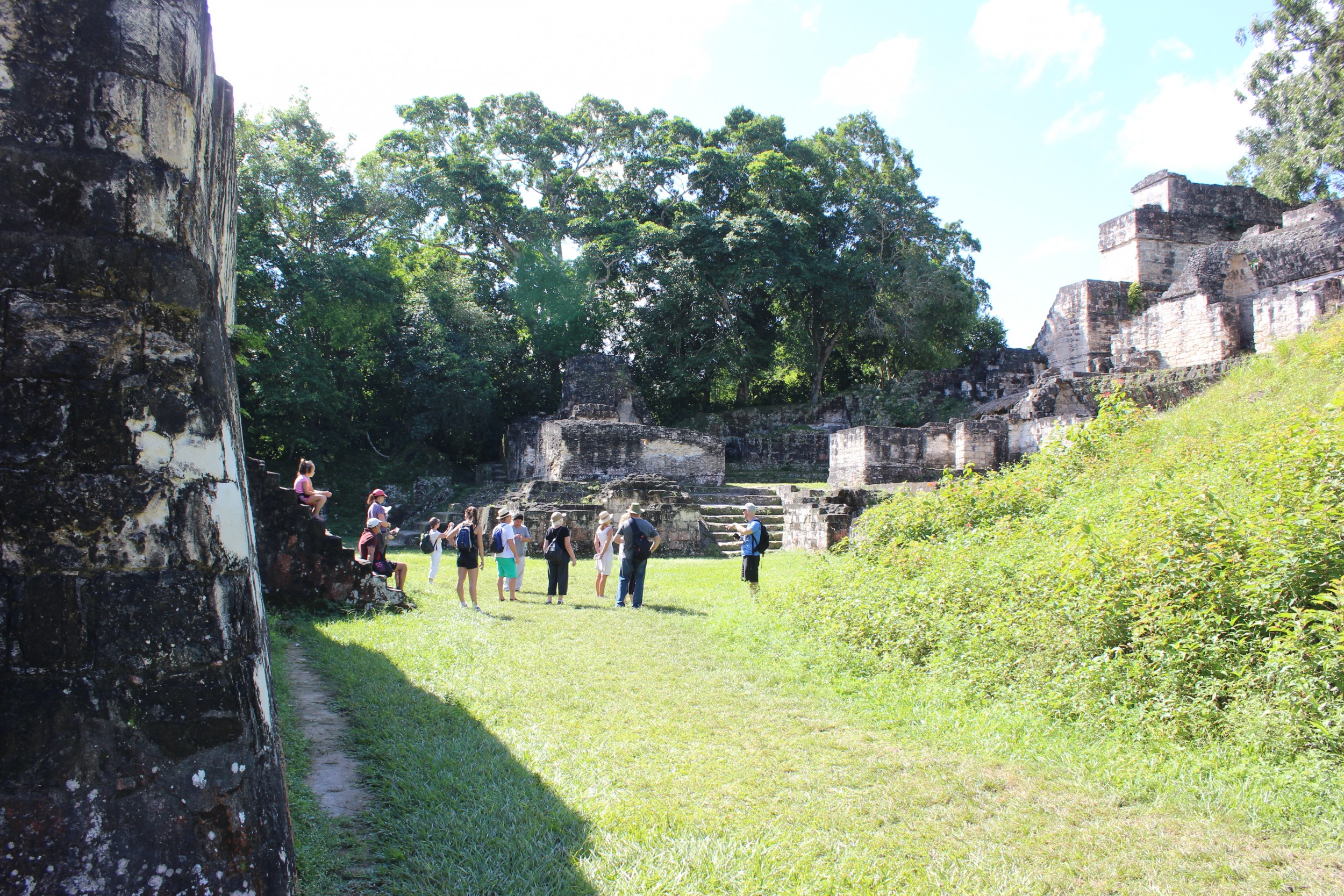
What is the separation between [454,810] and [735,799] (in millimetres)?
1137

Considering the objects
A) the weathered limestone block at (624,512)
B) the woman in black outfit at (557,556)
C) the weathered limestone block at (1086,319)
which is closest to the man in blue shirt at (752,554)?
the woman in black outfit at (557,556)

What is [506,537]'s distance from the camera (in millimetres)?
9219

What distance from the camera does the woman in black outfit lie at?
8.91m

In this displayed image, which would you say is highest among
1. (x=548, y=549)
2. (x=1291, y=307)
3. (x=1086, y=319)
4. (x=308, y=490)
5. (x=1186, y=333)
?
(x=1086, y=319)

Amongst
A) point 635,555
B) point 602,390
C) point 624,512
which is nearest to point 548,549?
point 635,555

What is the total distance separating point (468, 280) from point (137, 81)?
23.5 m

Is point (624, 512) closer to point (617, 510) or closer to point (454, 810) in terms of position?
point (617, 510)

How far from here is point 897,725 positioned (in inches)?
173

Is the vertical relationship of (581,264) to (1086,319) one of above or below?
above

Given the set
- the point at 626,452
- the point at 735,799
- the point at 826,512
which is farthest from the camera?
the point at 626,452

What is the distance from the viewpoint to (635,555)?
859 centimetres

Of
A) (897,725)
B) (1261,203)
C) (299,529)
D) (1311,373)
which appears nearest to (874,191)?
(1261,203)

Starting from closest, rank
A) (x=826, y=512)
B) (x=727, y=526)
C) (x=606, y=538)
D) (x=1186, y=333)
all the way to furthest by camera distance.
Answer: (x=606, y=538) → (x=826, y=512) → (x=727, y=526) → (x=1186, y=333)

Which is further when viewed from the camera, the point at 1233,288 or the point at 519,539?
the point at 1233,288
